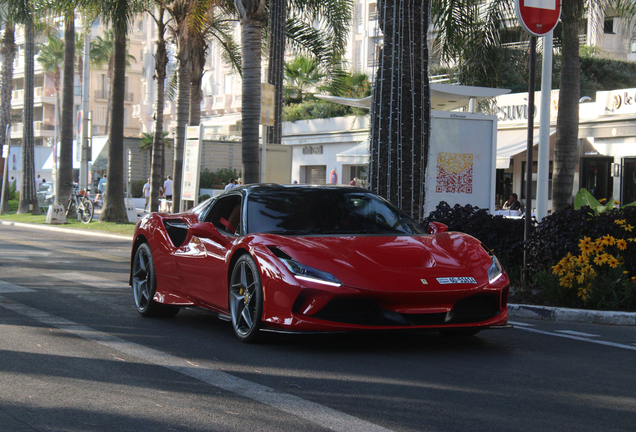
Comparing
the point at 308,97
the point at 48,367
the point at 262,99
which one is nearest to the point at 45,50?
the point at 308,97

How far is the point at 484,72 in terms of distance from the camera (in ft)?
55.8

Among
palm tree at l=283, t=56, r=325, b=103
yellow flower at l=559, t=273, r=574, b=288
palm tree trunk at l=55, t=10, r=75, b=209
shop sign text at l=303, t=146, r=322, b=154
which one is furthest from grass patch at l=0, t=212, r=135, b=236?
palm tree at l=283, t=56, r=325, b=103

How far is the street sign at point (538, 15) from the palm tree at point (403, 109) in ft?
8.63

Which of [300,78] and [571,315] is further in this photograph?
[300,78]

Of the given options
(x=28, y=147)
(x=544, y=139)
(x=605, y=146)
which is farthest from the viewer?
(x=28, y=147)

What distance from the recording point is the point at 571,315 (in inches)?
310

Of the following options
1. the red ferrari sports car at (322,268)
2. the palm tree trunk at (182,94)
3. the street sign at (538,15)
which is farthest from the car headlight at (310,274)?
the palm tree trunk at (182,94)

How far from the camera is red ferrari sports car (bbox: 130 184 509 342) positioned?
18.1 ft

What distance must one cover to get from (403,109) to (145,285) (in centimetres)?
522

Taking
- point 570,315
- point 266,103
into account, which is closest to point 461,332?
point 570,315

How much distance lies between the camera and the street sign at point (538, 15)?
8922mm

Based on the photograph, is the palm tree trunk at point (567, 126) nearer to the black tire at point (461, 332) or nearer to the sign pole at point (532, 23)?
the sign pole at point (532, 23)

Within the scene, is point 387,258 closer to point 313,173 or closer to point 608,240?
point 608,240

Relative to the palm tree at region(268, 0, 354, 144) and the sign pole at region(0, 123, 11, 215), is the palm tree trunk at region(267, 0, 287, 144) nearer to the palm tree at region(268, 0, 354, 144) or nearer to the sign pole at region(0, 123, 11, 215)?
the palm tree at region(268, 0, 354, 144)
